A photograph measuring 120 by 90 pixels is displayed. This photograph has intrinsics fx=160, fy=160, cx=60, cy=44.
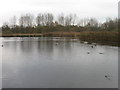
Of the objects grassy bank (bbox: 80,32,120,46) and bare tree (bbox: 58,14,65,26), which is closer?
grassy bank (bbox: 80,32,120,46)

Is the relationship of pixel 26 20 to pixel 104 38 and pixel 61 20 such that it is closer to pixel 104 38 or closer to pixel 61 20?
pixel 61 20

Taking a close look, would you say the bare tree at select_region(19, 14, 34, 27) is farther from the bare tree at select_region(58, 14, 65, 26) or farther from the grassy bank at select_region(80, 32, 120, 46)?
the grassy bank at select_region(80, 32, 120, 46)

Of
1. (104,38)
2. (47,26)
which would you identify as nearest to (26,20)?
(47,26)

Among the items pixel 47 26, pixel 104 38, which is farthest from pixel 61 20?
pixel 104 38

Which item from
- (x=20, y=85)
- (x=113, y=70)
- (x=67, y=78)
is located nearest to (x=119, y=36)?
(x=113, y=70)

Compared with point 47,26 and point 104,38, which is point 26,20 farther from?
point 104,38

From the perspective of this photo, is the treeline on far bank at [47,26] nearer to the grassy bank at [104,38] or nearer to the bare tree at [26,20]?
the bare tree at [26,20]

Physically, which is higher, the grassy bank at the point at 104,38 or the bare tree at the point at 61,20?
the bare tree at the point at 61,20

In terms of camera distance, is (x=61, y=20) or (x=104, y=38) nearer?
(x=104, y=38)

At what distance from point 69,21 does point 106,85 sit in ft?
129

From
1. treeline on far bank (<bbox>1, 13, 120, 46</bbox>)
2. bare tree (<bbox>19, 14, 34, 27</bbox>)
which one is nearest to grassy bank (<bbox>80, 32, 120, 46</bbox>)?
treeline on far bank (<bbox>1, 13, 120, 46</bbox>)

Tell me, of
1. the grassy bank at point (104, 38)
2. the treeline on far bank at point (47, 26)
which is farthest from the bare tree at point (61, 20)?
the grassy bank at point (104, 38)

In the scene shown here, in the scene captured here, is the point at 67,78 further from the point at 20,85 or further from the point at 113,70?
the point at 113,70

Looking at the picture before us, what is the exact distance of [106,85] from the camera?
11.9ft
